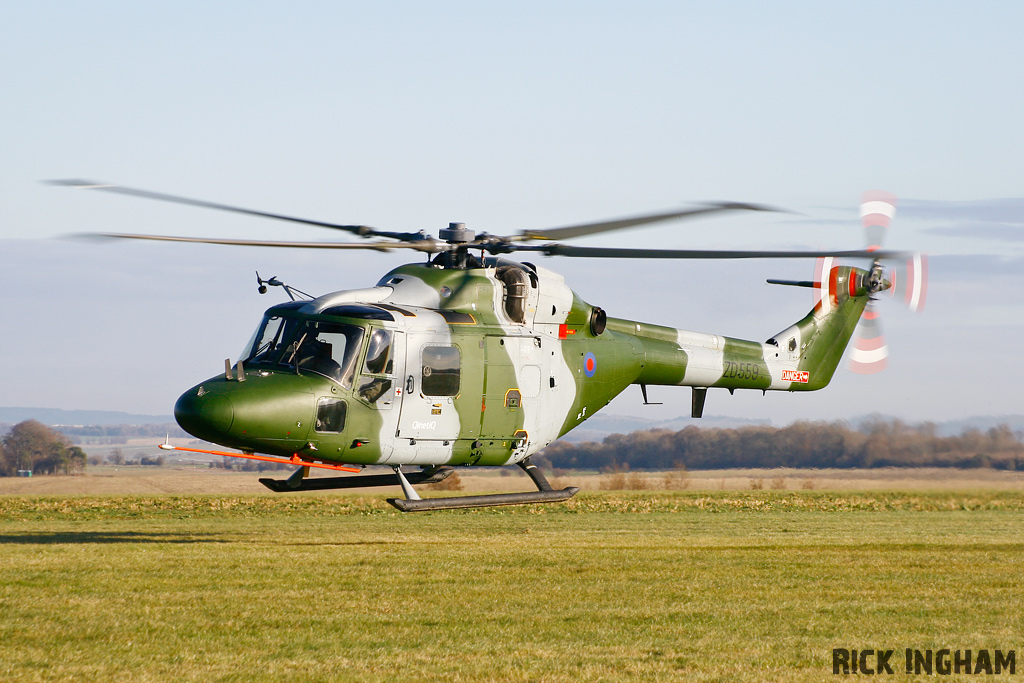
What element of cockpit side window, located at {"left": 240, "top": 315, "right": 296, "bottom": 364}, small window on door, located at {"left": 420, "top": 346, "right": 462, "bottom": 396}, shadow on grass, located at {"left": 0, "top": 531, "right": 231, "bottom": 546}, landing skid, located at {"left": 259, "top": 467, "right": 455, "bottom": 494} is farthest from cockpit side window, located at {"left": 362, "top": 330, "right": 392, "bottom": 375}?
shadow on grass, located at {"left": 0, "top": 531, "right": 231, "bottom": 546}

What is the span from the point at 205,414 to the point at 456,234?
4836 mm

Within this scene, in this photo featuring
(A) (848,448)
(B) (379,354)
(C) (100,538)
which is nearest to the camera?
(B) (379,354)

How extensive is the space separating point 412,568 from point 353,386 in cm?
271

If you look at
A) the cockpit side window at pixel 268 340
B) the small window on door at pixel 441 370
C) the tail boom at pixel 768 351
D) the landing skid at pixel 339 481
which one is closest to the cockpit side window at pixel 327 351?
the cockpit side window at pixel 268 340

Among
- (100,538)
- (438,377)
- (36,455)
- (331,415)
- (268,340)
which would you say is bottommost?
(36,455)

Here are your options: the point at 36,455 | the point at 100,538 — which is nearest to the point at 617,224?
the point at 100,538

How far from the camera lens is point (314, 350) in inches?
592

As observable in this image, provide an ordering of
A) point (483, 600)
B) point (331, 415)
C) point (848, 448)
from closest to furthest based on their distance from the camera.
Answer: point (483, 600)
point (331, 415)
point (848, 448)

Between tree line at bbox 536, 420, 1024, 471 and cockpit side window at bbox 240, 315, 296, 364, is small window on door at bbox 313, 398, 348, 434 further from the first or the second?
tree line at bbox 536, 420, 1024, 471

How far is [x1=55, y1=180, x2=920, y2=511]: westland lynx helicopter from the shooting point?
569 inches

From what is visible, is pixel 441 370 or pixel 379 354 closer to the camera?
pixel 379 354

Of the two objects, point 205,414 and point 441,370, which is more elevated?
point 441,370

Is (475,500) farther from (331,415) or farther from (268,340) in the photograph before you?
(268,340)

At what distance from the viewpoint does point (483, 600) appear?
12484mm
